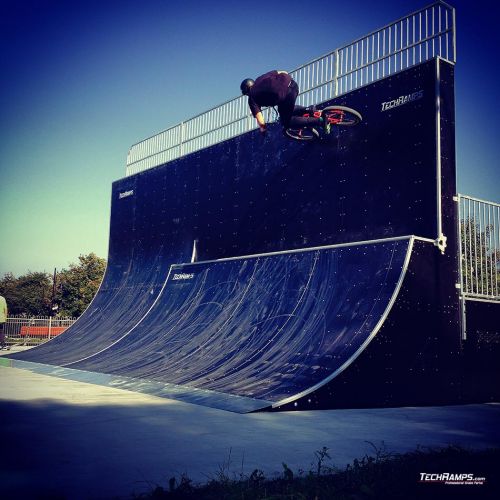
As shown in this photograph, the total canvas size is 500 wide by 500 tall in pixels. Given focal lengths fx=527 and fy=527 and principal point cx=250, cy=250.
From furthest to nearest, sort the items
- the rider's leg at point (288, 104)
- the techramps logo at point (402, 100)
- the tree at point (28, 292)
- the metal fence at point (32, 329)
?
the tree at point (28, 292), the metal fence at point (32, 329), the techramps logo at point (402, 100), the rider's leg at point (288, 104)

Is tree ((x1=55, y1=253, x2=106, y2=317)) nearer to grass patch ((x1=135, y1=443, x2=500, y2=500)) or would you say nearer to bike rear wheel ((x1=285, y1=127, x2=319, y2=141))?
bike rear wheel ((x1=285, y1=127, x2=319, y2=141))

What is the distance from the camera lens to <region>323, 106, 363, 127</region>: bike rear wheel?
9789 millimetres

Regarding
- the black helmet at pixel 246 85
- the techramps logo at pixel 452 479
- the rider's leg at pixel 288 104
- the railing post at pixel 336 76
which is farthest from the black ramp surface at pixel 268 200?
the techramps logo at pixel 452 479

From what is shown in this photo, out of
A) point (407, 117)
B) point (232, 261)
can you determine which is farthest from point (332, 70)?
point (232, 261)

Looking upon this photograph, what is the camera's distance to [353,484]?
341cm

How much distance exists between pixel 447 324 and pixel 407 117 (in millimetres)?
3728

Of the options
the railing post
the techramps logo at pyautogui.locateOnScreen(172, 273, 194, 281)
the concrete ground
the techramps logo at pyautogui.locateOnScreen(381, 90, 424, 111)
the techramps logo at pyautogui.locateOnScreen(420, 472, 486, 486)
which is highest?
the railing post

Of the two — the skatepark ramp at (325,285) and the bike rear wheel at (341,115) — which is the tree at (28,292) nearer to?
the skatepark ramp at (325,285)

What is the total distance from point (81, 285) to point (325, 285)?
5252cm

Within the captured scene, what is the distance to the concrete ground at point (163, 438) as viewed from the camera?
3521mm

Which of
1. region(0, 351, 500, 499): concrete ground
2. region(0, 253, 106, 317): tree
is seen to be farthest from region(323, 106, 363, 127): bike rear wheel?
region(0, 253, 106, 317): tree

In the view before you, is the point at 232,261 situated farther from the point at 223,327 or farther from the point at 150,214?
the point at 150,214

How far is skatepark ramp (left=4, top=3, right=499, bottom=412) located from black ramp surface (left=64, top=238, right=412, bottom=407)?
0.03m

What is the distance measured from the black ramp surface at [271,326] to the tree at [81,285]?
4656cm
